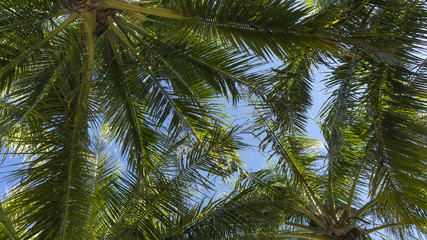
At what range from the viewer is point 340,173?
24.1ft

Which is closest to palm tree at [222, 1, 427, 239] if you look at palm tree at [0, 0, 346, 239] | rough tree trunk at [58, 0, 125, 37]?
palm tree at [0, 0, 346, 239]

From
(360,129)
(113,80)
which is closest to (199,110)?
(113,80)

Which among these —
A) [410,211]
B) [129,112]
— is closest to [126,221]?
[129,112]

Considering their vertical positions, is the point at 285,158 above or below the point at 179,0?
below

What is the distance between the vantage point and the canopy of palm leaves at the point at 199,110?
14.2 ft

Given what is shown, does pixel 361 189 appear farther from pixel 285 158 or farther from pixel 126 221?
pixel 126 221

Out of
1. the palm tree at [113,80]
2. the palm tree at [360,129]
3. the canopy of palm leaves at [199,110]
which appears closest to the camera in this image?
the palm tree at [113,80]

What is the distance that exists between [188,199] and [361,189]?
3.75 meters

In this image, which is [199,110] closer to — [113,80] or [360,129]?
[113,80]

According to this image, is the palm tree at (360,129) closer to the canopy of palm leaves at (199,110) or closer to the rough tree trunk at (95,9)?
the canopy of palm leaves at (199,110)

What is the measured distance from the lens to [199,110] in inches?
273

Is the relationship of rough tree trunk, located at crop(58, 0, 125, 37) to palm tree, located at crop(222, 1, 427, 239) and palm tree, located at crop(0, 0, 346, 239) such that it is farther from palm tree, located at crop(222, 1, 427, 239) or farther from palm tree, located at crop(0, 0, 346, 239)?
Answer: palm tree, located at crop(222, 1, 427, 239)

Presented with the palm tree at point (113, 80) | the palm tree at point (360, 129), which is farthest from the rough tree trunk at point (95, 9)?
the palm tree at point (360, 129)

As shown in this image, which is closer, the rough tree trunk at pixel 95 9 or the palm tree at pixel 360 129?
the rough tree trunk at pixel 95 9
